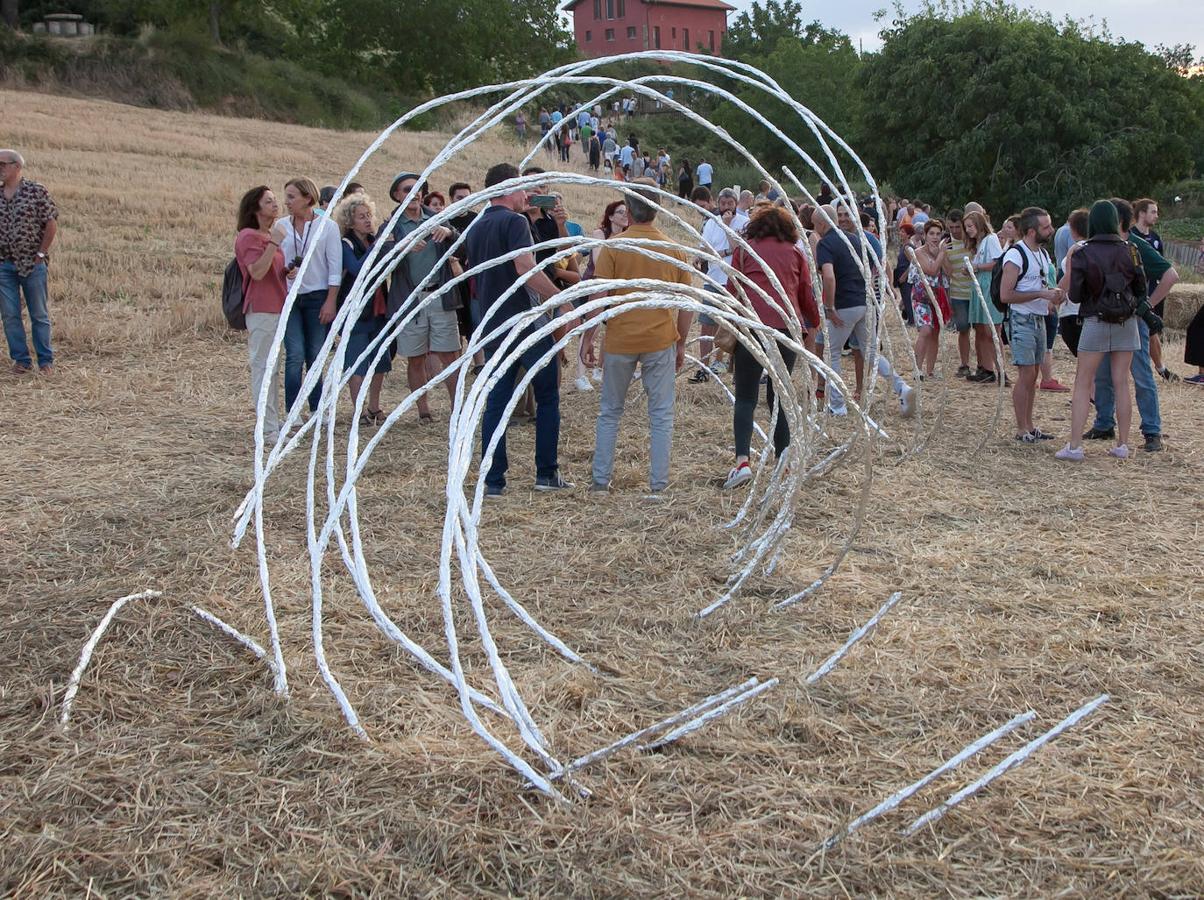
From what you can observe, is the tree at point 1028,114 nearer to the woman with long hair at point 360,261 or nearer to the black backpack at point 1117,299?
the black backpack at point 1117,299

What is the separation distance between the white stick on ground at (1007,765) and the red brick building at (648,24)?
75.4 m

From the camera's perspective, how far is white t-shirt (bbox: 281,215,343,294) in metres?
6.64

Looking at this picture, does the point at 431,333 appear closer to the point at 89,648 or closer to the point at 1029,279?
the point at 89,648

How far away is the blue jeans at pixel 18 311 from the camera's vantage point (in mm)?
8570

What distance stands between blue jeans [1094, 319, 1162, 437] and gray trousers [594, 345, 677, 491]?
10.6 ft

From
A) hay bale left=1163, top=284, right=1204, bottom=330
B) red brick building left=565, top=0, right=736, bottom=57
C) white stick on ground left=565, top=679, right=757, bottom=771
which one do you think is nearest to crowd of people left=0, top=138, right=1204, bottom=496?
white stick on ground left=565, top=679, right=757, bottom=771

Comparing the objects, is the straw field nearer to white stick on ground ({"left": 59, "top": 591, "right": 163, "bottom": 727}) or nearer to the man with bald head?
white stick on ground ({"left": 59, "top": 591, "right": 163, "bottom": 727})

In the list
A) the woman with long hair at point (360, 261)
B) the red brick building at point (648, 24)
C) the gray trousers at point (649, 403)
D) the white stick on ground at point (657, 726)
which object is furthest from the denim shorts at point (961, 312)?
the red brick building at point (648, 24)

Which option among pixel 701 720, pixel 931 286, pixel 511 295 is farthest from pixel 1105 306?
pixel 701 720

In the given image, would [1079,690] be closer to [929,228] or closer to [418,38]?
[929,228]

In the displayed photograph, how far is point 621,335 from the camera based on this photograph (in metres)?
5.59

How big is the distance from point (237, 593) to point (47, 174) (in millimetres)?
14903

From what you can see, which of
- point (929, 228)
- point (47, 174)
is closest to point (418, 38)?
point (47, 174)

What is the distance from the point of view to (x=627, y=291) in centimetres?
555
